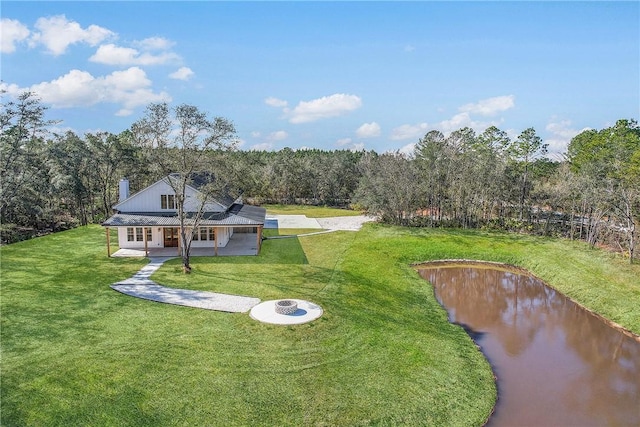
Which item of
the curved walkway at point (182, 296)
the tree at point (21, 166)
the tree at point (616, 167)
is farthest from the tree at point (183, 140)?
the tree at point (616, 167)

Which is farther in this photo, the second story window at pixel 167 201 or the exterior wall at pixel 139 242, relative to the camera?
the second story window at pixel 167 201

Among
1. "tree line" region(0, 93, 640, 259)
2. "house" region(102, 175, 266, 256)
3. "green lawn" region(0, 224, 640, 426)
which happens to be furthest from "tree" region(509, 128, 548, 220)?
"house" region(102, 175, 266, 256)

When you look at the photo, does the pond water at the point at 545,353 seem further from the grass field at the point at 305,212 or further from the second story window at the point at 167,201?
the grass field at the point at 305,212

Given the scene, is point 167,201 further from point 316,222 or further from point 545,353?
point 545,353

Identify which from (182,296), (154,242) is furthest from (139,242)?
(182,296)

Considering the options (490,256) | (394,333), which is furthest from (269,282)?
(490,256)
